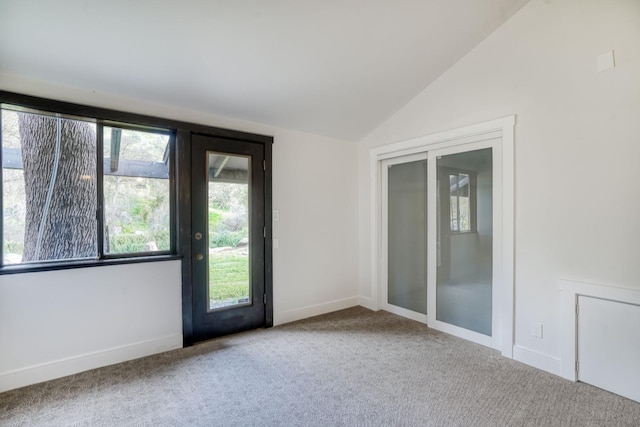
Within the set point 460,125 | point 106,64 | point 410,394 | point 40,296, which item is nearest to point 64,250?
point 40,296

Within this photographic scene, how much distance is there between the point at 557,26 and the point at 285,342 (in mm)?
3887

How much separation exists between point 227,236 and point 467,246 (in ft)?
8.75

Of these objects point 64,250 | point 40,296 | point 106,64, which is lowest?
point 40,296

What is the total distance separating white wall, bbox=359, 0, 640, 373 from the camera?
2.34 meters

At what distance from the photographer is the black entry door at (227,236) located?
10.8 feet

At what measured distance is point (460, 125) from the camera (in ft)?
10.9

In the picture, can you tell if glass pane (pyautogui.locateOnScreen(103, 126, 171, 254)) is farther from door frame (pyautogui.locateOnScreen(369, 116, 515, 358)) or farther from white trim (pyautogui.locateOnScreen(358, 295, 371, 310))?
door frame (pyautogui.locateOnScreen(369, 116, 515, 358))

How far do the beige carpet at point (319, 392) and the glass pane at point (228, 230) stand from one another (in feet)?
1.84

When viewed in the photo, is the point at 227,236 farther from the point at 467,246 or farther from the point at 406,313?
the point at 467,246

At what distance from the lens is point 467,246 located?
3.38m

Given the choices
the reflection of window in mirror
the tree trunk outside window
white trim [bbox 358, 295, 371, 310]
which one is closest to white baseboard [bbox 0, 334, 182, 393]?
the tree trunk outside window

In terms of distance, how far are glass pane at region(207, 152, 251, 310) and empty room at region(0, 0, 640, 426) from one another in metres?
0.03

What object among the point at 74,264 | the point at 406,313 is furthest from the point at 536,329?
the point at 74,264

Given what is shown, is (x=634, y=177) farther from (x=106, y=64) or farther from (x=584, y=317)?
(x=106, y=64)
